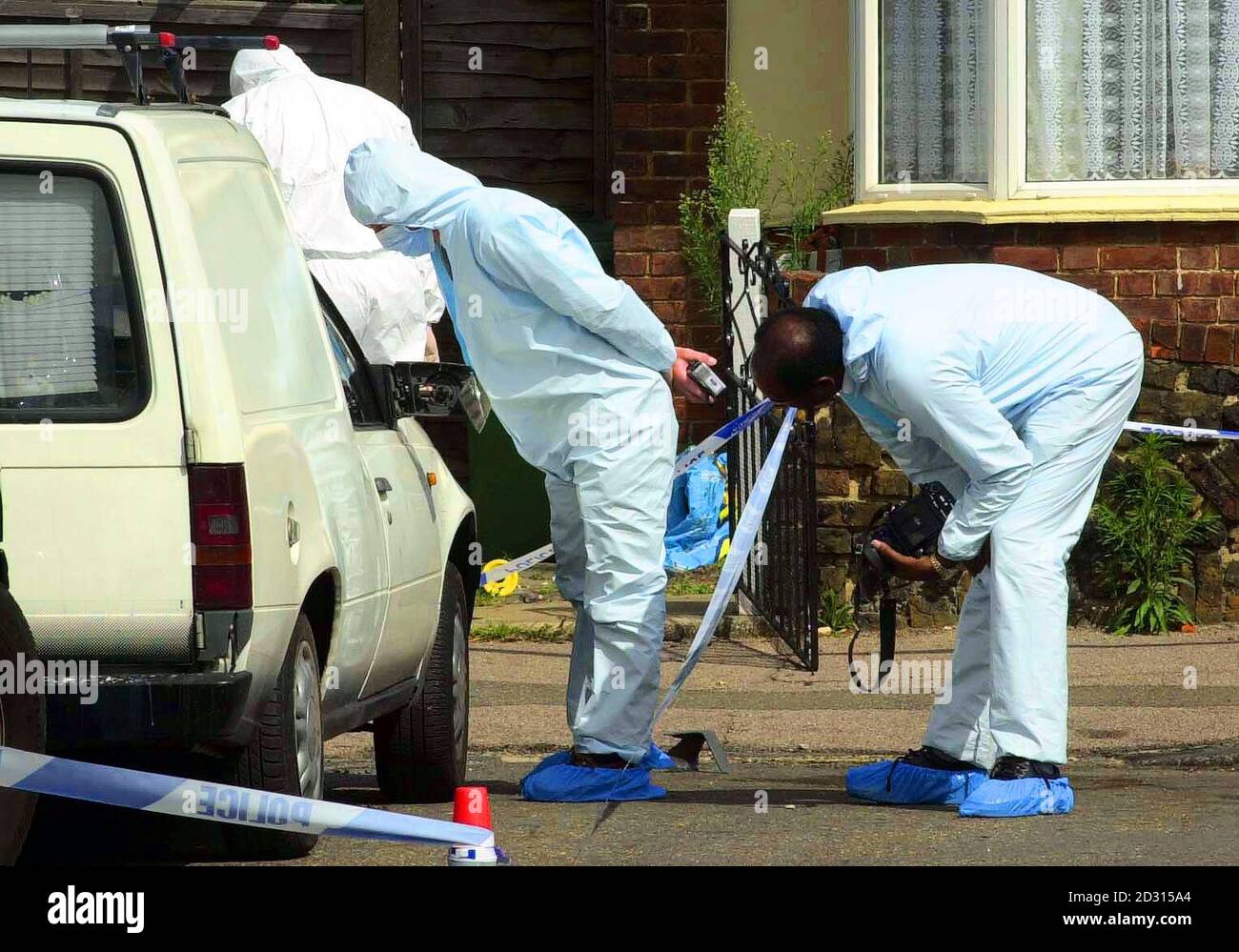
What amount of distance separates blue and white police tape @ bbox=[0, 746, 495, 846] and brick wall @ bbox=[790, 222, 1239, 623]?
508cm

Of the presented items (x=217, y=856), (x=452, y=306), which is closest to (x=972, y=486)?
(x=452, y=306)

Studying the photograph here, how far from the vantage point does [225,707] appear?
4.56 metres

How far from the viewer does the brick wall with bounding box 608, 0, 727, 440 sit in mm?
11344

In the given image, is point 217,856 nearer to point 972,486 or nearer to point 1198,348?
point 972,486

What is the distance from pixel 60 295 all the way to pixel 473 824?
142 centimetres

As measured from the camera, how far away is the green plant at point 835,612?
9.48 m

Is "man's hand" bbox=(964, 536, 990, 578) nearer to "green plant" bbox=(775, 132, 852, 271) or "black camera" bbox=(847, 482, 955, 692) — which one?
"black camera" bbox=(847, 482, 955, 692)

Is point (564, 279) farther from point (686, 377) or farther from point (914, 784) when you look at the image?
point (914, 784)

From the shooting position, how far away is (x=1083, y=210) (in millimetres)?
9359

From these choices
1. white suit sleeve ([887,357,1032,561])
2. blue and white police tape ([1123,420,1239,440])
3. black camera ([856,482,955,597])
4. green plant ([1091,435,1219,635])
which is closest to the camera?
white suit sleeve ([887,357,1032,561])

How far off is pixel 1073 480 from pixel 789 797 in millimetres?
1264

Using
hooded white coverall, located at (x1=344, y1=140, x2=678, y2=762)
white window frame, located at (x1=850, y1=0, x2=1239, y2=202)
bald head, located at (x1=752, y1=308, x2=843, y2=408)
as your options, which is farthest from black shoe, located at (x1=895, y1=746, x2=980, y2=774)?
white window frame, located at (x1=850, y1=0, x2=1239, y2=202)

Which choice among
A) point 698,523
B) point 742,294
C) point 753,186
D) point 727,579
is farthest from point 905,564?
point 753,186

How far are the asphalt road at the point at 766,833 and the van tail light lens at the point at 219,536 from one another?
812mm
